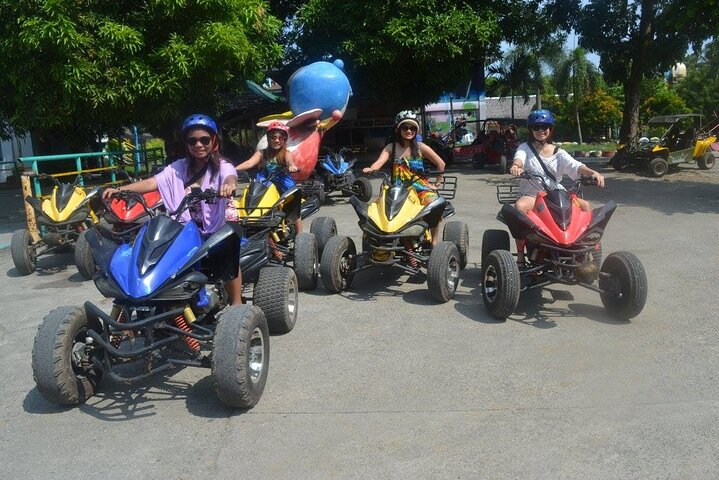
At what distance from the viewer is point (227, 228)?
4371mm

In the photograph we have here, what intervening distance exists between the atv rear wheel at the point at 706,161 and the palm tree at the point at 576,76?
29961 millimetres

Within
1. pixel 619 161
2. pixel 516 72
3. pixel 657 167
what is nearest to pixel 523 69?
pixel 516 72

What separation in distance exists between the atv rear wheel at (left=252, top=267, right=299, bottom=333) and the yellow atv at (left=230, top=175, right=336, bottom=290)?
24 centimetres

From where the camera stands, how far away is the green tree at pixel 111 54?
32.1ft

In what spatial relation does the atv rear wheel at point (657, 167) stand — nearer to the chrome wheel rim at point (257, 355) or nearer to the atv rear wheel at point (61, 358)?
the chrome wheel rim at point (257, 355)

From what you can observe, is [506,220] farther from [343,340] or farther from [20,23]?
[20,23]

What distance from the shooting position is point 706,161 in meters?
19.2

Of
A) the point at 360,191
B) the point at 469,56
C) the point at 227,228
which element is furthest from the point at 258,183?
the point at 469,56

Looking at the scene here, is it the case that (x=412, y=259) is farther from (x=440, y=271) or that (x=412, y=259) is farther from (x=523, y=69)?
(x=523, y=69)

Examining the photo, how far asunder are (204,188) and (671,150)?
16.4 meters

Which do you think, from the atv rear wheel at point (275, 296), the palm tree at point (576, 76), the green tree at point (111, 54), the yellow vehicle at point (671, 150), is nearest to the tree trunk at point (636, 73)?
the yellow vehicle at point (671, 150)

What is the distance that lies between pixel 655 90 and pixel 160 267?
5327 cm

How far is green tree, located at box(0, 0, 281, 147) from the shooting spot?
9.78 m

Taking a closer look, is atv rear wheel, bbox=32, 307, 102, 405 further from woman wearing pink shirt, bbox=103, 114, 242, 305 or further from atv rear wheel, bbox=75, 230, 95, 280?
atv rear wheel, bbox=75, 230, 95, 280
